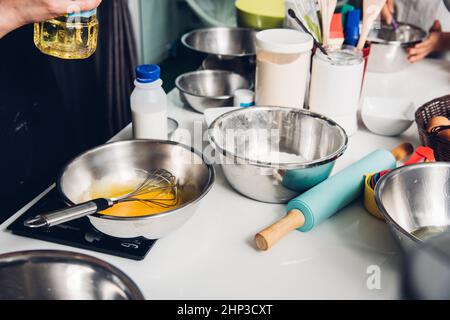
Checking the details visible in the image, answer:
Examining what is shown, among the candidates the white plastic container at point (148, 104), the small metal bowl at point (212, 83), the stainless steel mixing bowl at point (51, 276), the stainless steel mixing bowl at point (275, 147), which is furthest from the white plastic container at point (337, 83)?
the stainless steel mixing bowl at point (51, 276)

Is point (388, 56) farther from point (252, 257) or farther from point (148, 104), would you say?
point (252, 257)

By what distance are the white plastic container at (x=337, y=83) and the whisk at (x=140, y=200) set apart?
1.50 ft

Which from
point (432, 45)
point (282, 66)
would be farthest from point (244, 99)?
point (432, 45)

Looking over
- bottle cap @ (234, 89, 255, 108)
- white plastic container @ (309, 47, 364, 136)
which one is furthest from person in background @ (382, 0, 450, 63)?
bottle cap @ (234, 89, 255, 108)

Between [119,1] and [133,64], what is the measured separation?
24cm

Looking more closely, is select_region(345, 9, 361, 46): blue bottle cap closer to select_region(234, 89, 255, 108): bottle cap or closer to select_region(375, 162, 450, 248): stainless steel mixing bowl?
select_region(234, 89, 255, 108): bottle cap

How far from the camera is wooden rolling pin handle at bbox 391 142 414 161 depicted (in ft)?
3.83

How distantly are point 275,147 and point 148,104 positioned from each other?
31cm

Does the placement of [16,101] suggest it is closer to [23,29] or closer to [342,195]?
[23,29]

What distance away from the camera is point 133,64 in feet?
6.45

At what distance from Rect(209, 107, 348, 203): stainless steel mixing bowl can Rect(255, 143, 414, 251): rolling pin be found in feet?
0.13

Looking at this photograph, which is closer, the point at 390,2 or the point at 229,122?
the point at 229,122

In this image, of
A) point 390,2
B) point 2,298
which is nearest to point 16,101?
point 2,298

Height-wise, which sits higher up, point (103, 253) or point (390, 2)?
point (390, 2)
